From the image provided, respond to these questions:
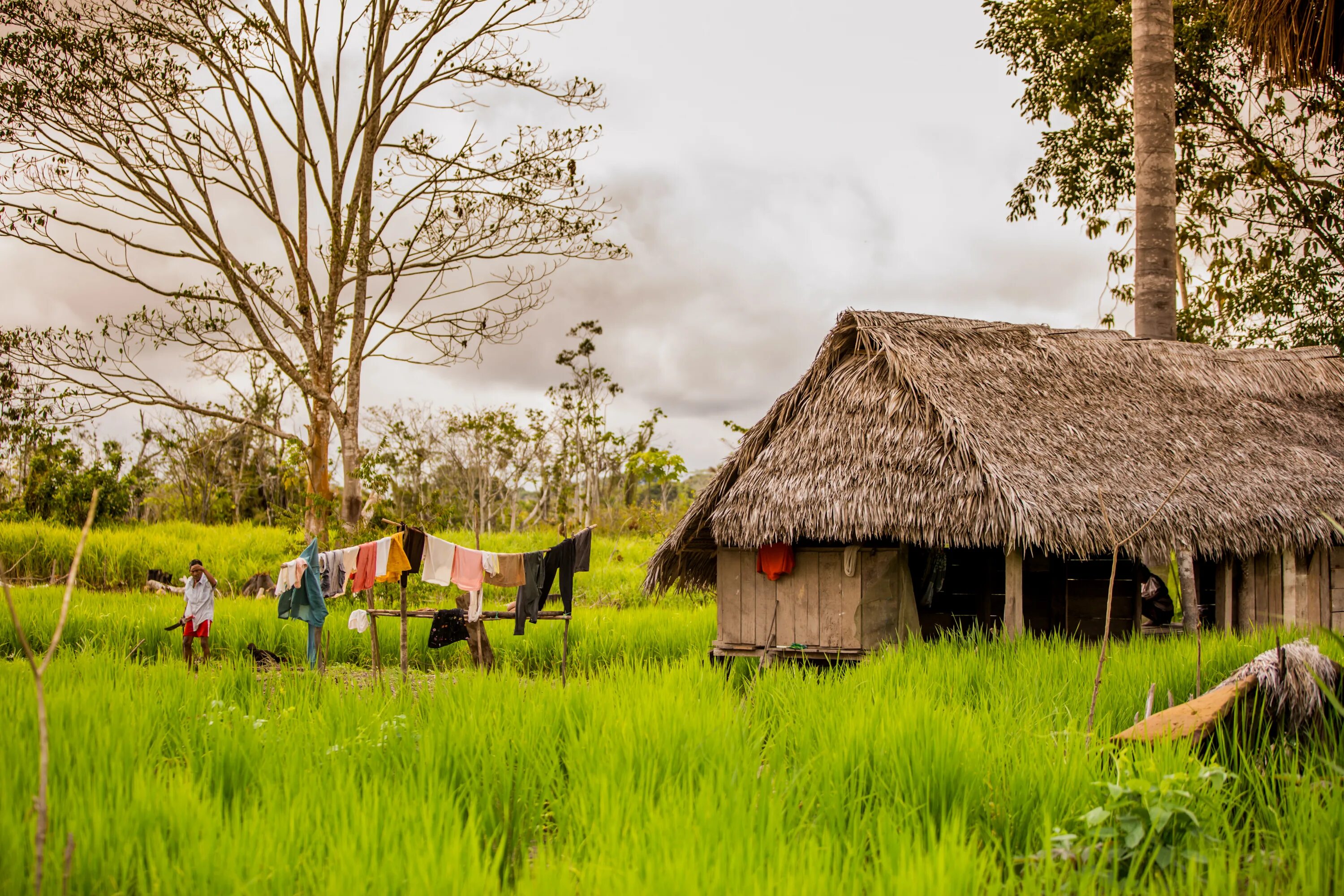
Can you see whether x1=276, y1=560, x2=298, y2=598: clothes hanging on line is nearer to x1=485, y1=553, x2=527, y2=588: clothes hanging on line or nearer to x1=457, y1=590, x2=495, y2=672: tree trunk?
x1=457, y1=590, x2=495, y2=672: tree trunk

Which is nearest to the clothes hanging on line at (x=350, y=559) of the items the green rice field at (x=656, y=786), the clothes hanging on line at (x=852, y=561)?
the green rice field at (x=656, y=786)

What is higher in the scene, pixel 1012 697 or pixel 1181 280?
pixel 1181 280

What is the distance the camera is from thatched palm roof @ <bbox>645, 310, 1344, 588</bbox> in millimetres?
7465

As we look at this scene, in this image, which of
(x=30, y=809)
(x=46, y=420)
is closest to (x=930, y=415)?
(x=30, y=809)

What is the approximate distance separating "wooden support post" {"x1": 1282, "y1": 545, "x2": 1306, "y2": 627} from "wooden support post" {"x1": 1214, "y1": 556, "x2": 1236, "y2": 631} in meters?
0.41

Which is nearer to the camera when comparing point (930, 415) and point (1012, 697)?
point (1012, 697)

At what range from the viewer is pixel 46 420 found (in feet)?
42.1

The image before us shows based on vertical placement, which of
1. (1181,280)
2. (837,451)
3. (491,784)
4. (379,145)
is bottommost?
(491,784)

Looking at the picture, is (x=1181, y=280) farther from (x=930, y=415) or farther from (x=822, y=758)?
(x=822, y=758)

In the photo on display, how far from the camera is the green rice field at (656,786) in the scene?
2609 mm

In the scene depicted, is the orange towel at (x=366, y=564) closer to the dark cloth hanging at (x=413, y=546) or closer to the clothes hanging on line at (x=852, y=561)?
the dark cloth hanging at (x=413, y=546)

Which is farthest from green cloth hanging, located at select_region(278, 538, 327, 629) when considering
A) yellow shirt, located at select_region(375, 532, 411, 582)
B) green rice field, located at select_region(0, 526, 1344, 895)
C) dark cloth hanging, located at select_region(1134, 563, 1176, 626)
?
dark cloth hanging, located at select_region(1134, 563, 1176, 626)

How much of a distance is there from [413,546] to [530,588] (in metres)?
0.96

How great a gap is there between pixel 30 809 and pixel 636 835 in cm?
185
